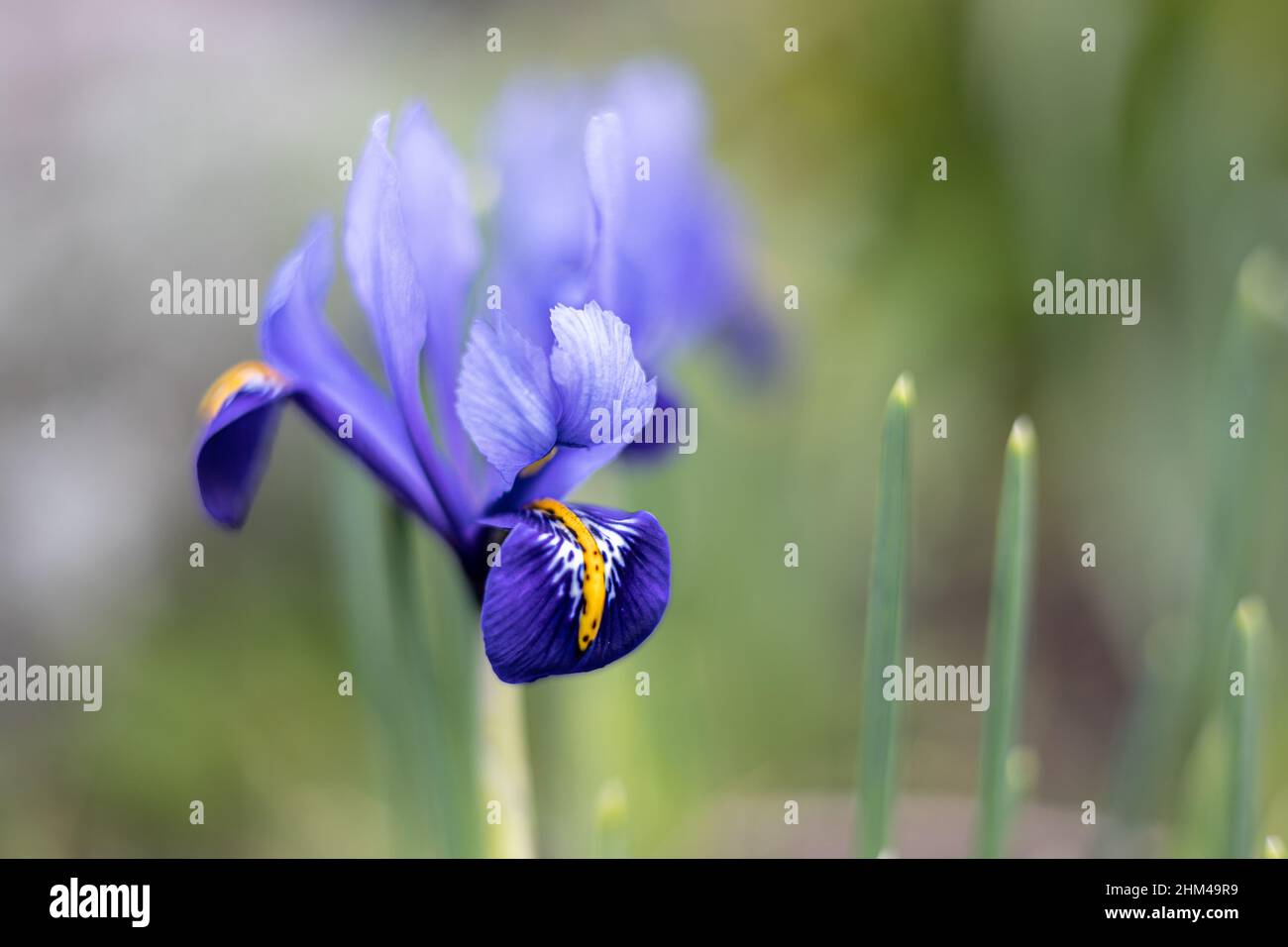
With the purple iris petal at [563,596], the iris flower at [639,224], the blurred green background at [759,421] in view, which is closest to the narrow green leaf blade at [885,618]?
the purple iris petal at [563,596]

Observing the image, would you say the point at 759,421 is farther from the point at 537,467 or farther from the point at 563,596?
the point at 563,596

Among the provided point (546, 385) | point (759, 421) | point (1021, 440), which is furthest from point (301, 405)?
point (759, 421)

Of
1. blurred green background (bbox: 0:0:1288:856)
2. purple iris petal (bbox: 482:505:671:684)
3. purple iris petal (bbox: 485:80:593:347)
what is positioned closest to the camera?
purple iris petal (bbox: 482:505:671:684)

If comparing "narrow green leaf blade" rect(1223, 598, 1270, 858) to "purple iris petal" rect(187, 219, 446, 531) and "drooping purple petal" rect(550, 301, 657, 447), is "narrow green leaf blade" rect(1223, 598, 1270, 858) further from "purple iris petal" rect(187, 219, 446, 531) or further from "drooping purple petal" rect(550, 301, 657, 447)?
"purple iris petal" rect(187, 219, 446, 531)

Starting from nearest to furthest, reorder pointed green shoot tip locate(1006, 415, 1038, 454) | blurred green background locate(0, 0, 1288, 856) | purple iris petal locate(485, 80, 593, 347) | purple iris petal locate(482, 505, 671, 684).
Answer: purple iris petal locate(482, 505, 671, 684) → pointed green shoot tip locate(1006, 415, 1038, 454) → purple iris petal locate(485, 80, 593, 347) → blurred green background locate(0, 0, 1288, 856)

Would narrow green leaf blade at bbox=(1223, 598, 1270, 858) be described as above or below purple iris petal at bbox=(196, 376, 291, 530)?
below

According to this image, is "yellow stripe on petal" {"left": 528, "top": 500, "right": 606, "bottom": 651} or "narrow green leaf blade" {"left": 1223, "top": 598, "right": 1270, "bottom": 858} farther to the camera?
"narrow green leaf blade" {"left": 1223, "top": 598, "right": 1270, "bottom": 858}

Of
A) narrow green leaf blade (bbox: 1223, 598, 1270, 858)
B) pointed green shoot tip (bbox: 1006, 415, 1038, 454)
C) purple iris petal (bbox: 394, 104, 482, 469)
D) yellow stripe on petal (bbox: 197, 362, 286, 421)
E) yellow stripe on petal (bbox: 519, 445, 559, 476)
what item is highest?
purple iris petal (bbox: 394, 104, 482, 469)

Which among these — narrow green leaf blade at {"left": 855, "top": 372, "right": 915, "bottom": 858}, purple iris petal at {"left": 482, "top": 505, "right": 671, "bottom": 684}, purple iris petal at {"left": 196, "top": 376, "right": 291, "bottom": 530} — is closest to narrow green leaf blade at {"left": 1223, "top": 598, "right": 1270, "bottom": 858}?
narrow green leaf blade at {"left": 855, "top": 372, "right": 915, "bottom": 858}

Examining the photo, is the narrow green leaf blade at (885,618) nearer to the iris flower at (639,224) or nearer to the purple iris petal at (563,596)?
the purple iris petal at (563,596)
